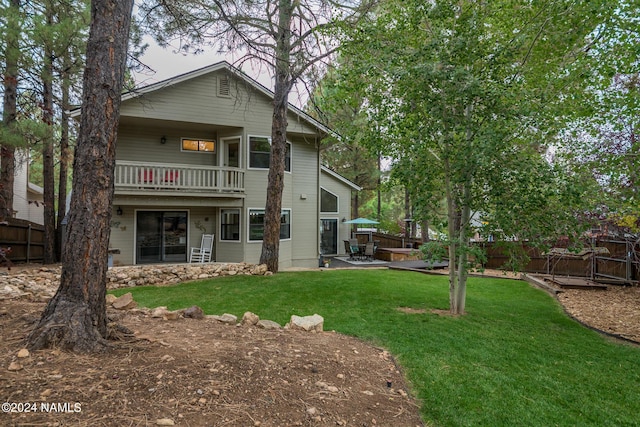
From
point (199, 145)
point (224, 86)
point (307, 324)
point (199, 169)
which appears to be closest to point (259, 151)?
point (199, 145)

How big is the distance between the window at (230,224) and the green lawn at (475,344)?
374 centimetres

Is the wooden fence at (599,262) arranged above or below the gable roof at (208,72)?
below

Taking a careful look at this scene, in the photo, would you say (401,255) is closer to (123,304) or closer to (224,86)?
(224,86)

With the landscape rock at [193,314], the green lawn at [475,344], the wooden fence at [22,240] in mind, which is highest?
the wooden fence at [22,240]

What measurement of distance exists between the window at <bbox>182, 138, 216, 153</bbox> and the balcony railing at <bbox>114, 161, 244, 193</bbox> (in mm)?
1393

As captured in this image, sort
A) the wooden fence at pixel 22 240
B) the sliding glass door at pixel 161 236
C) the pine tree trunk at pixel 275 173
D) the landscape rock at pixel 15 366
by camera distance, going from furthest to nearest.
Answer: the sliding glass door at pixel 161 236, the pine tree trunk at pixel 275 173, the wooden fence at pixel 22 240, the landscape rock at pixel 15 366

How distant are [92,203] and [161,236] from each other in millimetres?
10294

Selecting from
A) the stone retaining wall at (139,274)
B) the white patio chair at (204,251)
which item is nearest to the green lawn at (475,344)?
the stone retaining wall at (139,274)

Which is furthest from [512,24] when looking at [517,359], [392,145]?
[517,359]

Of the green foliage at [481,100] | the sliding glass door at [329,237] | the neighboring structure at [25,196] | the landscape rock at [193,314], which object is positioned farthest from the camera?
Result: the sliding glass door at [329,237]

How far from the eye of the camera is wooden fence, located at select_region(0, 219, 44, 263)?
10.4 metres

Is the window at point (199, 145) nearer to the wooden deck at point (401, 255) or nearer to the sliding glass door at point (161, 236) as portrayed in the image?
the sliding glass door at point (161, 236)

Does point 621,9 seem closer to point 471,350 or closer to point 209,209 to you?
point 471,350

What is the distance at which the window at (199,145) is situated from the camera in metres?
13.3
